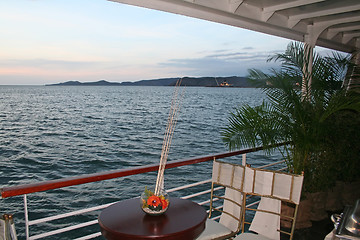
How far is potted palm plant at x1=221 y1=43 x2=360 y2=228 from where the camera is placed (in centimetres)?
279

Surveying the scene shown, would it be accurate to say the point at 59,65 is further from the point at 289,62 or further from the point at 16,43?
the point at 289,62

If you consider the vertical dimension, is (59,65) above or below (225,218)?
above

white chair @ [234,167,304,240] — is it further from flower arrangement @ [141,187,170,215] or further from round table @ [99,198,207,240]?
flower arrangement @ [141,187,170,215]

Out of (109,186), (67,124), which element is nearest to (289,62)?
(109,186)

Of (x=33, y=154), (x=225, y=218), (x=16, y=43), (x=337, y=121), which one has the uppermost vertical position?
(x=16, y=43)

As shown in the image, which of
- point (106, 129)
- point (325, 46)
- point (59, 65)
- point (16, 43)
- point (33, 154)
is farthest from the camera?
point (59, 65)

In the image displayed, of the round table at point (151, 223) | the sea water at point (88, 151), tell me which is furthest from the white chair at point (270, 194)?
the sea water at point (88, 151)

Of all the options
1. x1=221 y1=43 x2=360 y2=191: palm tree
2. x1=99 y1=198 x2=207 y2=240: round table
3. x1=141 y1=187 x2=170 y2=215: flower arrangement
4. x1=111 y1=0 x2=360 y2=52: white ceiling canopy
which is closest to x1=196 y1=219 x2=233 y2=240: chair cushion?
x1=99 y1=198 x2=207 y2=240: round table

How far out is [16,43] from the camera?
15414 millimetres

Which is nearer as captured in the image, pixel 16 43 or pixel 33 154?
pixel 33 154

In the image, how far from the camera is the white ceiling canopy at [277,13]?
2.74 metres

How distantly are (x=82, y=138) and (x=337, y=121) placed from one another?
1590cm

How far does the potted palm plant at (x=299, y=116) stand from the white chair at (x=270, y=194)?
536 millimetres

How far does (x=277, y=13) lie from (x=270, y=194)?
2.49 m
